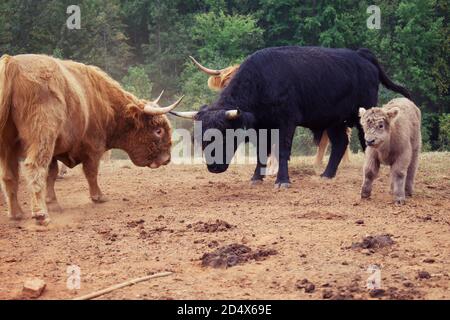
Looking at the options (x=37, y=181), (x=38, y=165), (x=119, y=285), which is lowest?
(x=119, y=285)

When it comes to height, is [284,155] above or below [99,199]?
above

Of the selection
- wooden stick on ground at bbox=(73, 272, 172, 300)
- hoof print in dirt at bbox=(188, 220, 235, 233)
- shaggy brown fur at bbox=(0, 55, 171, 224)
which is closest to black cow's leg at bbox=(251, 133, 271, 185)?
shaggy brown fur at bbox=(0, 55, 171, 224)

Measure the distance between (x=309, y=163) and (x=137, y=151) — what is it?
4057 mm

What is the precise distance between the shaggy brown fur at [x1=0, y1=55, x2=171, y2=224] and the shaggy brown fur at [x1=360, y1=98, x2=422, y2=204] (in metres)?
2.78

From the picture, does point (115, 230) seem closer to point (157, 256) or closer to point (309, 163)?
point (157, 256)

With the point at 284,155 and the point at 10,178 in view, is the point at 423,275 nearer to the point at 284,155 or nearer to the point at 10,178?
the point at 10,178

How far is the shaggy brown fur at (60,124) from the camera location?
748 cm

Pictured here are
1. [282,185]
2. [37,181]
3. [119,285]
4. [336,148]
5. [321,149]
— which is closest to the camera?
[119,285]

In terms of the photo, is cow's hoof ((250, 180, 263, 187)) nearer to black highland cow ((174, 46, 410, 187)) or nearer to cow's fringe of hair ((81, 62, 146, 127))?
black highland cow ((174, 46, 410, 187))

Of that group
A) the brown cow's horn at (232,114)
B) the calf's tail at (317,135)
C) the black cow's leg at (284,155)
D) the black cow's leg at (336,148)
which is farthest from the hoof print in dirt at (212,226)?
the calf's tail at (317,135)

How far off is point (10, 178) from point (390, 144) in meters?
4.25

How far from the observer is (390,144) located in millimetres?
8516

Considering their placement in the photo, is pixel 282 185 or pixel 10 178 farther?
pixel 282 185

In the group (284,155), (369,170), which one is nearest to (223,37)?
(284,155)
